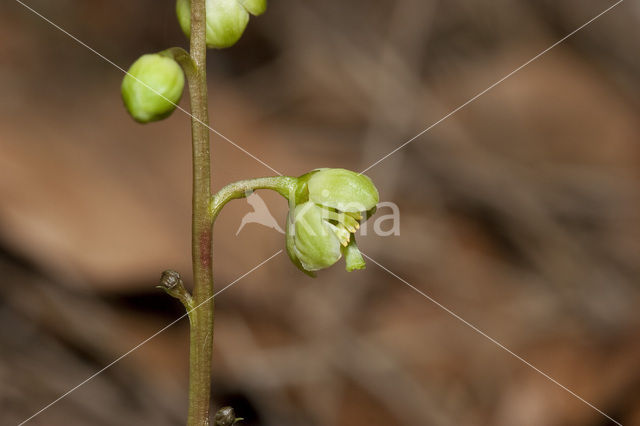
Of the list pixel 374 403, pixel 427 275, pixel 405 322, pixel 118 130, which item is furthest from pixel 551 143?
A: pixel 118 130

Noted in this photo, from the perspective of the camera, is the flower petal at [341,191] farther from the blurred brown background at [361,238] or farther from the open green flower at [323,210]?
the blurred brown background at [361,238]

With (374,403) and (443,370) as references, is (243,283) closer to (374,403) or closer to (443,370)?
(374,403)

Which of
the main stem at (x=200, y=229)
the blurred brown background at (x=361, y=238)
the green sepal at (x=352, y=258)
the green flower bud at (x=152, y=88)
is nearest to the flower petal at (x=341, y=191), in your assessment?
the green sepal at (x=352, y=258)

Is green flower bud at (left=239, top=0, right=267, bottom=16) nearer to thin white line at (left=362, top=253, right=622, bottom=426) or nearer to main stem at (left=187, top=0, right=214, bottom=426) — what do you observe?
main stem at (left=187, top=0, right=214, bottom=426)

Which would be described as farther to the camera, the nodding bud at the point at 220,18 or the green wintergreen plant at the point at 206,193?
the nodding bud at the point at 220,18

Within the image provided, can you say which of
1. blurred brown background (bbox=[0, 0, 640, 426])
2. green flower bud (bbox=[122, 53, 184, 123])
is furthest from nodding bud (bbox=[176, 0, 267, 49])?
blurred brown background (bbox=[0, 0, 640, 426])

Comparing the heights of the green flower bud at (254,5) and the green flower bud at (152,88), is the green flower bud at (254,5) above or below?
above

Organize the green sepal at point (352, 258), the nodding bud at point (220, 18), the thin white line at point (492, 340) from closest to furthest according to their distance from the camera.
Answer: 1. the nodding bud at point (220, 18)
2. the green sepal at point (352, 258)
3. the thin white line at point (492, 340)
